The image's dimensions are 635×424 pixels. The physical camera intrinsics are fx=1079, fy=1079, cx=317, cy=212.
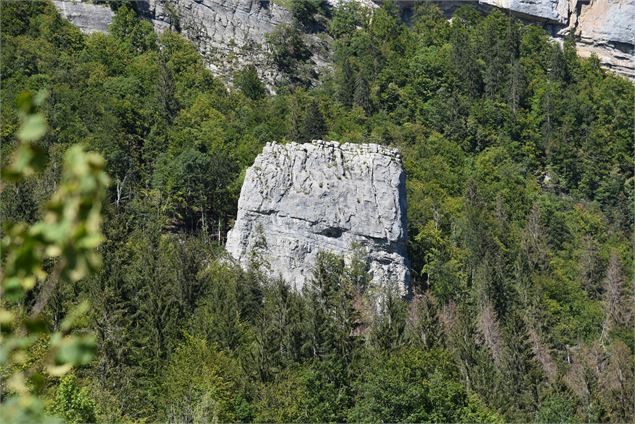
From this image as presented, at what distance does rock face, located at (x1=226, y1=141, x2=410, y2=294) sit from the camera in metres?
44.7

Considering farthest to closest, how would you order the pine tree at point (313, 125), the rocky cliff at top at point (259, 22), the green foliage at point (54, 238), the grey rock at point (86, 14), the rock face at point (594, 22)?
the rock face at point (594, 22) < the rocky cliff at top at point (259, 22) < the grey rock at point (86, 14) < the pine tree at point (313, 125) < the green foliage at point (54, 238)

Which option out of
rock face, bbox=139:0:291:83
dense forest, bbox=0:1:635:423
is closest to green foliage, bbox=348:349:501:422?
dense forest, bbox=0:1:635:423

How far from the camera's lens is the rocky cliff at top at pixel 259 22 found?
6956 cm

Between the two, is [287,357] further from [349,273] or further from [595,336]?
[595,336]

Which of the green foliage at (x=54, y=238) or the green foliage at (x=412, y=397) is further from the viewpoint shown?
the green foliage at (x=412, y=397)

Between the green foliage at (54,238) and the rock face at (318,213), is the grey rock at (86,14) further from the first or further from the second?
the green foliage at (54,238)

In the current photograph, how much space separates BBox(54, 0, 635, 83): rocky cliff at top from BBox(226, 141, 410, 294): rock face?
2345cm

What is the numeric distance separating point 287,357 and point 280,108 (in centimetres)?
2874

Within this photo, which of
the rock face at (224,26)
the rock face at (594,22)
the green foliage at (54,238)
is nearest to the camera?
the green foliage at (54,238)

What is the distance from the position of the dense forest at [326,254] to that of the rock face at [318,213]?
114 cm

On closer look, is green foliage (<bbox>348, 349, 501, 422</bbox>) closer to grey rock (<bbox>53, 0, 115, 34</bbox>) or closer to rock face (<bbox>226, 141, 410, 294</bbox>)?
rock face (<bbox>226, 141, 410, 294</bbox>)

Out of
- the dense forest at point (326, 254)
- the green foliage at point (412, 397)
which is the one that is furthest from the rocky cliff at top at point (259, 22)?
the green foliage at point (412, 397)

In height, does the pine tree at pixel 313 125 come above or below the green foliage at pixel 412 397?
below

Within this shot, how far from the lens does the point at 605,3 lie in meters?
83.1
